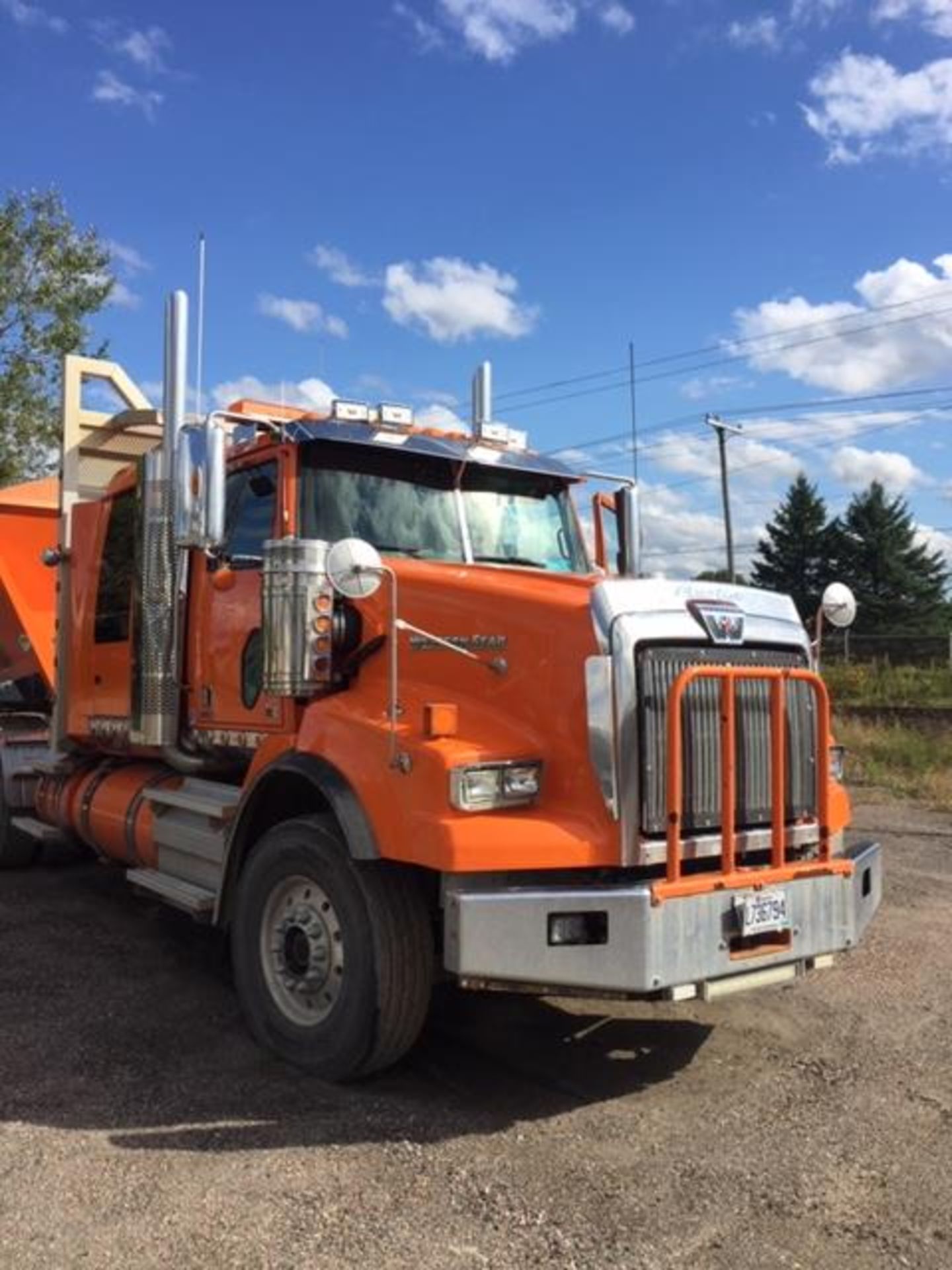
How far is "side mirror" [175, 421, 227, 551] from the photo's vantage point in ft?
17.1

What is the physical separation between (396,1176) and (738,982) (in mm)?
1431

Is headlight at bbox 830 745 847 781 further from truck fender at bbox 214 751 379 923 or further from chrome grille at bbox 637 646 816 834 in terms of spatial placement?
truck fender at bbox 214 751 379 923

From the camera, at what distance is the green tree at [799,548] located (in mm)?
77438

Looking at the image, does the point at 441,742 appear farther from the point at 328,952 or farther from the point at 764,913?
the point at 764,913

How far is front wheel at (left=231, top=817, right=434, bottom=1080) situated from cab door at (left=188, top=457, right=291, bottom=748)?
0.77 meters

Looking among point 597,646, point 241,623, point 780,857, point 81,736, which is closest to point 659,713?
point 597,646

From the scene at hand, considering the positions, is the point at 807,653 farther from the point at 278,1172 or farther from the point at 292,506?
the point at 278,1172

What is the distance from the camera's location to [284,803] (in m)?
5.45

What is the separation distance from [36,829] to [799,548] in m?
74.1

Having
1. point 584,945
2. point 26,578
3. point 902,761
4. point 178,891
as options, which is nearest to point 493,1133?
point 584,945

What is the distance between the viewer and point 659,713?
448 centimetres

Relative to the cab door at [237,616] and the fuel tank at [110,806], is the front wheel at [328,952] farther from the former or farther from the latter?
the fuel tank at [110,806]

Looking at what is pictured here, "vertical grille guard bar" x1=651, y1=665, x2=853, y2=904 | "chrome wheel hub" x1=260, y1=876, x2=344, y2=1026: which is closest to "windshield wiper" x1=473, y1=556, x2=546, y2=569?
"vertical grille guard bar" x1=651, y1=665, x2=853, y2=904

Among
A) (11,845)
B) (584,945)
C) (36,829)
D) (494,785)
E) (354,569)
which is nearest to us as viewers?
(584,945)
